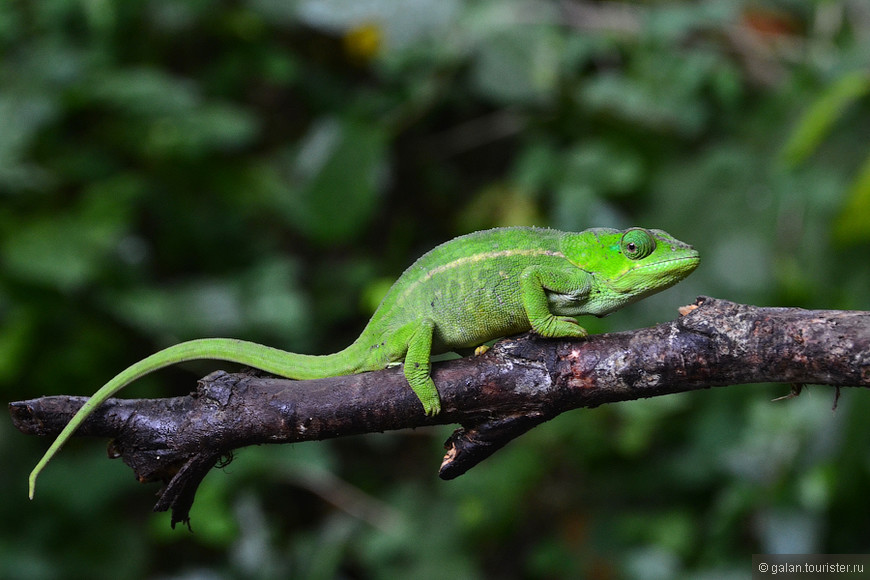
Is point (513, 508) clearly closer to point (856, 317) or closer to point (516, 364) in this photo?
point (516, 364)

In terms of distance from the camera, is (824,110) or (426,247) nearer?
(824,110)

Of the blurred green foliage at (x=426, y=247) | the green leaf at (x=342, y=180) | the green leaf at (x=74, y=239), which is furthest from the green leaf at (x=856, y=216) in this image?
the green leaf at (x=74, y=239)

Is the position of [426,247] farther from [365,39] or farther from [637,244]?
[637,244]

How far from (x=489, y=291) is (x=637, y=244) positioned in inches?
14.8

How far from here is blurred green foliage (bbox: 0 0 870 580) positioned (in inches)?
130

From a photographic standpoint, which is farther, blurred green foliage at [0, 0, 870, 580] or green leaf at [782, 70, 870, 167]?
blurred green foliage at [0, 0, 870, 580]

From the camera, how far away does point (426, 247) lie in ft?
14.5

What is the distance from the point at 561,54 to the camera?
12.5 ft

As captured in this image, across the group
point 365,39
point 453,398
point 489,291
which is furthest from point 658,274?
point 365,39

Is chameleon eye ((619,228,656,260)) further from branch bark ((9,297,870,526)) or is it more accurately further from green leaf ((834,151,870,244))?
green leaf ((834,151,870,244))

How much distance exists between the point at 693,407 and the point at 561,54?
5.88 feet

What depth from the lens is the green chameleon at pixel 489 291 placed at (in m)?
1.87

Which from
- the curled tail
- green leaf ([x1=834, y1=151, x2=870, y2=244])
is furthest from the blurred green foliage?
the curled tail

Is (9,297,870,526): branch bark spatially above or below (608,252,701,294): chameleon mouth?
below
